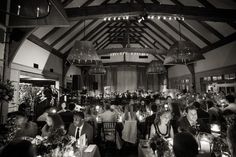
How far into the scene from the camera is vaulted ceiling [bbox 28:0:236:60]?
471cm

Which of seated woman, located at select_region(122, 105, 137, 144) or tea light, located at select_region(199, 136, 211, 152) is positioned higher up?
tea light, located at select_region(199, 136, 211, 152)

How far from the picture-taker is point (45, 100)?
6.57m

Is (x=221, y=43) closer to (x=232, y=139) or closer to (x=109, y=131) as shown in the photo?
(x=109, y=131)

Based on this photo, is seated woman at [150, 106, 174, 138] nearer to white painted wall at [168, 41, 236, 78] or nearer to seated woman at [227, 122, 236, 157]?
seated woman at [227, 122, 236, 157]

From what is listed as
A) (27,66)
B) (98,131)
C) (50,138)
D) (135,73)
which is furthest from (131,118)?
(135,73)

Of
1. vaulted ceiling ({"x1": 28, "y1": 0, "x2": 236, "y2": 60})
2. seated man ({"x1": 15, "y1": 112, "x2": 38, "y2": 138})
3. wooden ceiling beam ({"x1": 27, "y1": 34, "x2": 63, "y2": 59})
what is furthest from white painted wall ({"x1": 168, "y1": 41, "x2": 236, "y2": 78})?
wooden ceiling beam ({"x1": 27, "y1": 34, "x2": 63, "y2": 59})

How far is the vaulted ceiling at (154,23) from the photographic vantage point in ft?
15.5

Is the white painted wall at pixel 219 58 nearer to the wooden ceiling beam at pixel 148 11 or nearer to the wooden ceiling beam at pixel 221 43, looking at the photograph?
the wooden ceiling beam at pixel 221 43

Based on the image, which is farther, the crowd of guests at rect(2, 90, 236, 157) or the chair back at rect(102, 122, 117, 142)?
the chair back at rect(102, 122, 117, 142)

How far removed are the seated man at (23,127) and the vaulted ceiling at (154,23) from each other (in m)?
2.96

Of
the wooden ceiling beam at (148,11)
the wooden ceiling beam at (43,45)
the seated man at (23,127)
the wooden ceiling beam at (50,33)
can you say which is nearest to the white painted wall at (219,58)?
the wooden ceiling beam at (148,11)

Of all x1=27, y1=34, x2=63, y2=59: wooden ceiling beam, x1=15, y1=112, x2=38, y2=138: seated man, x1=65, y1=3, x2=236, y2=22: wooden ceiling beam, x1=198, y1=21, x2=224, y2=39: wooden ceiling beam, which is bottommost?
x1=15, y1=112, x2=38, y2=138: seated man

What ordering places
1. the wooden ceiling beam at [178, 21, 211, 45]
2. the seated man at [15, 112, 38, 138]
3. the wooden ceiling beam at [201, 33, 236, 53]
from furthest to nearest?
the wooden ceiling beam at [178, 21, 211, 45] < the wooden ceiling beam at [201, 33, 236, 53] < the seated man at [15, 112, 38, 138]

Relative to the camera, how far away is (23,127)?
3.63m
